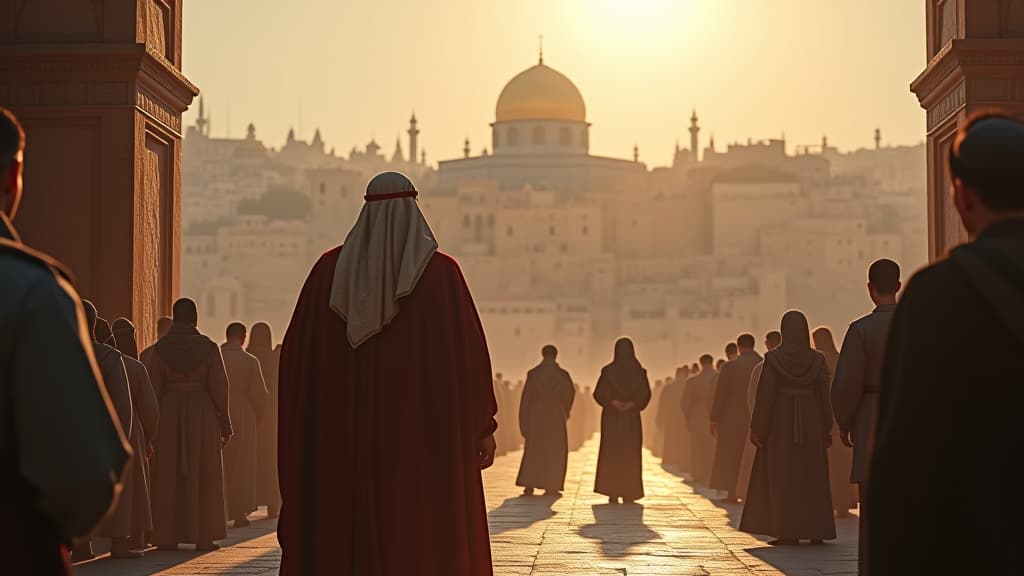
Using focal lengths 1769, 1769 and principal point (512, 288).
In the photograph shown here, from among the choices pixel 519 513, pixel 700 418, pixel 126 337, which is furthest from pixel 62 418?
pixel 700 418

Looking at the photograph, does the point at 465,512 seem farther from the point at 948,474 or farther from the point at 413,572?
the point at 948,474

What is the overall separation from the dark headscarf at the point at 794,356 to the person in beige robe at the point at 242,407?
362 centimetres

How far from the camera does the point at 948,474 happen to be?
306 centimetres

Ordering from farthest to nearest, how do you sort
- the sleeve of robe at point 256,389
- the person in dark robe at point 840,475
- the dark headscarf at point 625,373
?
1. the dark headscarf at point 625,373
2. the person in dark robe at point 840,475
3. the sleeve of robe at point 256,389

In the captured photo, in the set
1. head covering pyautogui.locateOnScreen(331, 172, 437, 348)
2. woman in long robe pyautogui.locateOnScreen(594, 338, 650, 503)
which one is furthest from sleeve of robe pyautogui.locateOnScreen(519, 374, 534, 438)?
head covering pyautogui.locateOnScreen(331, 172, 437, 348)

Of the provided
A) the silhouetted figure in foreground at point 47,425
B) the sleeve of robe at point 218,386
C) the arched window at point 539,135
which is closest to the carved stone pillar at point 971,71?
the sleeve of robe at point 218,386

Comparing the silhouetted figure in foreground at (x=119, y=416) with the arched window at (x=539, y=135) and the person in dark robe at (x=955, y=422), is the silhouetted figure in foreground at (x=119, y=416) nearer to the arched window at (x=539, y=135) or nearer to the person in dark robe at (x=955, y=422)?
the person in dark robe at (x=955, y=422)

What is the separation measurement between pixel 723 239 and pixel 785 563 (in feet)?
281

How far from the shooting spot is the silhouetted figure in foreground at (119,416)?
8180 mm

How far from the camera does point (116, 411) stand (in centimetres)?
841

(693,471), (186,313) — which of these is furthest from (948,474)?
(693,471)

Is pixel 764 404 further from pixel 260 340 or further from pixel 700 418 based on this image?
pixel 700 418

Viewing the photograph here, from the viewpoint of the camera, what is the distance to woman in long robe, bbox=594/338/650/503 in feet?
47.5

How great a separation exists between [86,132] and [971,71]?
16.4 ft
